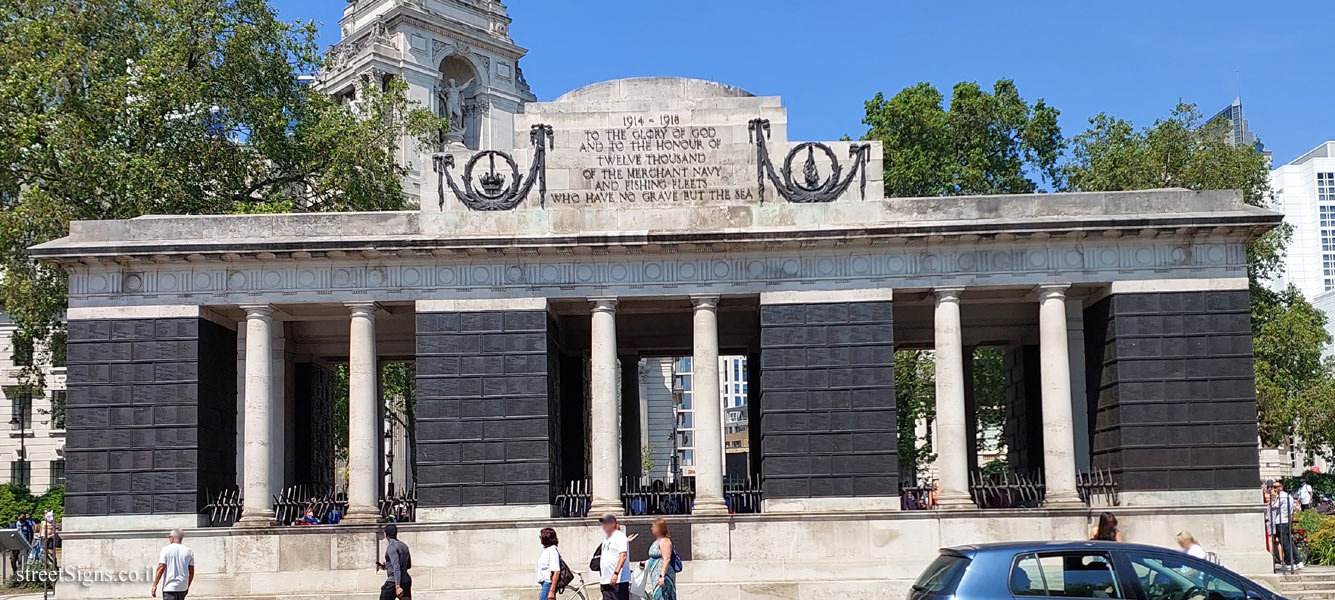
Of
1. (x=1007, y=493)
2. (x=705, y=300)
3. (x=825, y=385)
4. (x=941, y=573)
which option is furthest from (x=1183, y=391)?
(x=941, y=573)

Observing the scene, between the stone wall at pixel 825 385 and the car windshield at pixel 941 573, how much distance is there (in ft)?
43.1

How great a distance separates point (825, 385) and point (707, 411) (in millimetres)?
2573

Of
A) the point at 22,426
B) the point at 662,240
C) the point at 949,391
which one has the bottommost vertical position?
the point at 22,426

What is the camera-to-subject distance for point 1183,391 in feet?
93.6

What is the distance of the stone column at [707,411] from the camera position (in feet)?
94.1

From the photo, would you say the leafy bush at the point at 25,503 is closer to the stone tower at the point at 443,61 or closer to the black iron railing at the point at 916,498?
the stone tower at the point at 443,61

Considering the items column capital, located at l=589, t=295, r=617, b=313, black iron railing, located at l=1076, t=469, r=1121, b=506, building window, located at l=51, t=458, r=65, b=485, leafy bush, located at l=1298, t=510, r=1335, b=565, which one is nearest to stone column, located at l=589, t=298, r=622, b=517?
column capital, located at l=589, t=295, r=617, b=313

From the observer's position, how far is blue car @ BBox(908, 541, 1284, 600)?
47.1 feet

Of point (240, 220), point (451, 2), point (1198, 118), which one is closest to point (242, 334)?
point (240, 220)

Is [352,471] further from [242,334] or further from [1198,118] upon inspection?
[1198,118]

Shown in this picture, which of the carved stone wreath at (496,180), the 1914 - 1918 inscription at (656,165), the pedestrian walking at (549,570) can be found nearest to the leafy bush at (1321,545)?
the 1914 - 1918 inscription at (656,165)

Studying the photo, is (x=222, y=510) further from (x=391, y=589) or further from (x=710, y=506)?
(x=710, y=506)

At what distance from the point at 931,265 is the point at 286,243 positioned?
13613 millimetres

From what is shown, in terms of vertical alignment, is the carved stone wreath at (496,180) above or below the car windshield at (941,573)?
above
